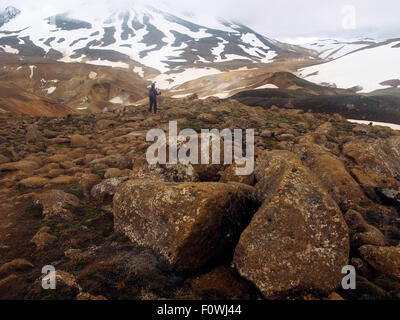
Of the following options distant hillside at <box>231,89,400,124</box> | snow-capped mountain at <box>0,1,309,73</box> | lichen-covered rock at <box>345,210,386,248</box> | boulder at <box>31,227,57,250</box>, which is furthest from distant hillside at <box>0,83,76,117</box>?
snow-capped mountain at <box>0,1,309,73</box>

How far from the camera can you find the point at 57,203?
273 inches

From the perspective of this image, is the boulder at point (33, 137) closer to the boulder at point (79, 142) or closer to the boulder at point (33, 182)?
the boulder at point (79, 142)

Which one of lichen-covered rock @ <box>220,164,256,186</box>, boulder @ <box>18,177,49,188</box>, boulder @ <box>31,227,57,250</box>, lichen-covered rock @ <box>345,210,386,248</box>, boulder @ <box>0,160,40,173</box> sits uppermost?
lichen-covered rock @ <box>220,164,256,186</box>

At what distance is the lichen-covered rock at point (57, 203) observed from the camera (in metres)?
6.66

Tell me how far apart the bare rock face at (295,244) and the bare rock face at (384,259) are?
739 mm

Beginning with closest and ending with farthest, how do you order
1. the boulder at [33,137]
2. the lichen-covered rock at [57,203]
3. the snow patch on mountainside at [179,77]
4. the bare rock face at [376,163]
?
the lichen-covered rock at [57,203] → the bare rock face at [376,163] → the boulder at [33,137] → the snow patch on mountainside at [179,77]

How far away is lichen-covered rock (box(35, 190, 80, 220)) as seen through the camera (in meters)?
6.66

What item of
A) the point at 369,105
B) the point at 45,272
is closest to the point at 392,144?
the point at 45,272

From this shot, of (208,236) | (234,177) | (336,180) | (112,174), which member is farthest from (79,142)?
(336,180)

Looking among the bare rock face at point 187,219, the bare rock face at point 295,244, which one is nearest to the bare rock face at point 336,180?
the bare rock face at point 295,244

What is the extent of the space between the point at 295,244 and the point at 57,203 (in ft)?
19.5

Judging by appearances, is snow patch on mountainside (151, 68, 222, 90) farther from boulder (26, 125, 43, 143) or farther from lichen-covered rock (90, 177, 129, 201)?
lichen-covered rock (90, 177, 129, 201)

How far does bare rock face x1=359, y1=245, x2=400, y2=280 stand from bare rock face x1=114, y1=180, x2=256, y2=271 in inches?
85.7

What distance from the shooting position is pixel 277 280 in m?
4.05
